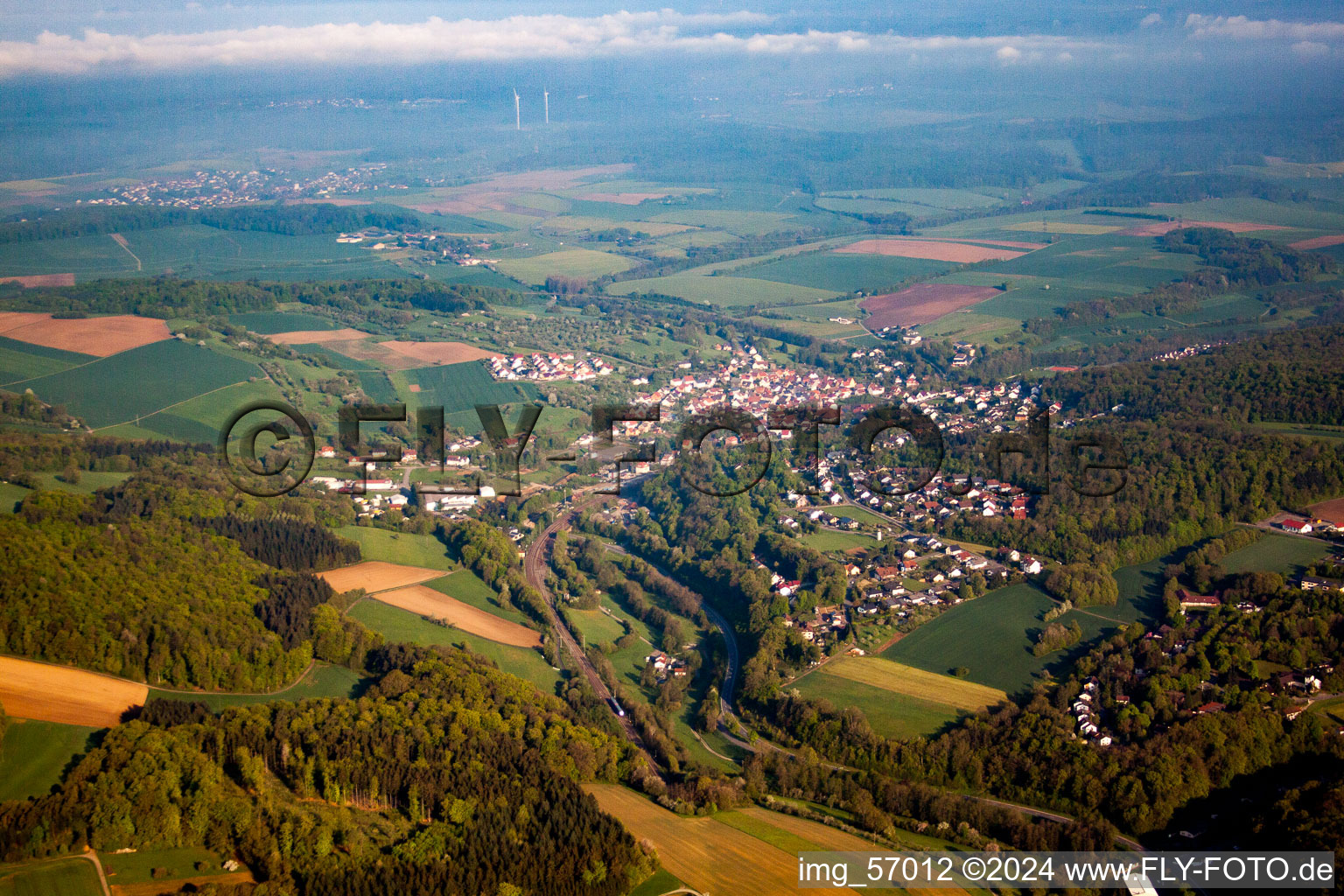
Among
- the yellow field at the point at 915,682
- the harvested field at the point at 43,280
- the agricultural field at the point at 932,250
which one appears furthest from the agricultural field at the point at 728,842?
the agricultural field at the point at 932,250

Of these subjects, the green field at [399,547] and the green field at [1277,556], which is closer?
the green field at [1277,556]

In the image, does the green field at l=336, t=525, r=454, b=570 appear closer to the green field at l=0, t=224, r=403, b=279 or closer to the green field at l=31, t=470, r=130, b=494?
the green field at l=31, t=470, r=130, b=494

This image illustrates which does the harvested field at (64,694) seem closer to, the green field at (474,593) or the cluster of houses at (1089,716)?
the green field at (474,593)

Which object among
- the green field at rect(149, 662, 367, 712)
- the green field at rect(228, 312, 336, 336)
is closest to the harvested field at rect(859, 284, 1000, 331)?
the green field at rect(228, 312, 336, 336)

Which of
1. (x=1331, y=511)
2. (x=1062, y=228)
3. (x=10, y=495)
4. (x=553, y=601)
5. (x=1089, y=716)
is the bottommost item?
(x=553, y=601)

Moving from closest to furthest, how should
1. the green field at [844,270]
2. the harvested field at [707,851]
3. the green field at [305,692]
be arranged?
the harvested field at [707,851]
the green field at [305,692]
the green field at [844,270]

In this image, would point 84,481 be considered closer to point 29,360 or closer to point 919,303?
point 29,360

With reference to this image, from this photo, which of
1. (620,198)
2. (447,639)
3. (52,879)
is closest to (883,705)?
(447,639)
